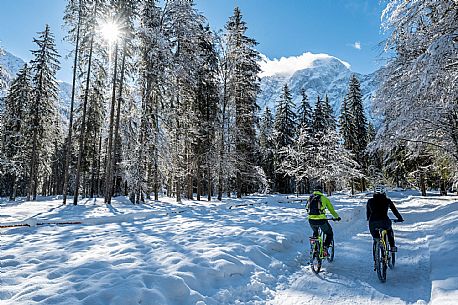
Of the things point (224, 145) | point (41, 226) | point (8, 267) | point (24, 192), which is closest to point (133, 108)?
point (224, 145)

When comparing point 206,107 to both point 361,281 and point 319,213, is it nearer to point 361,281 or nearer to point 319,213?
point 319,213

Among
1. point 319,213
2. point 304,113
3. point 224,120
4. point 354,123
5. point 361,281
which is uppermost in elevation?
point 304,113

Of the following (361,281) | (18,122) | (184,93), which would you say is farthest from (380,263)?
(18,122)

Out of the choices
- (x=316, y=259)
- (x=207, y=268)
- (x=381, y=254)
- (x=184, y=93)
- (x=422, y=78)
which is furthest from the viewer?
(x=184, y=93)

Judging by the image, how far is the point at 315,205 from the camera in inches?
296

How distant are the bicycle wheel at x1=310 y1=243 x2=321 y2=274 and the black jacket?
1430mm

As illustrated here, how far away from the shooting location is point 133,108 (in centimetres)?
2223

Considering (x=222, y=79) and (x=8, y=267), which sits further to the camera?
(x=222, y=79)

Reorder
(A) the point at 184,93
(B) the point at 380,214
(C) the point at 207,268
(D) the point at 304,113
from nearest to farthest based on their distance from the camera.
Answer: (C) the point at 207,268 → (B) the point at 380,214 → (A) the point at 184,93 → (D) the point at 304,113

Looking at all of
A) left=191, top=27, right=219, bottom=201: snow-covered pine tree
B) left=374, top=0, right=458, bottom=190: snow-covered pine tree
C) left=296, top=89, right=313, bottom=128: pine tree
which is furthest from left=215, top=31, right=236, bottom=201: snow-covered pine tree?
left=296, top=89, right=313, bottom=128: pine tree

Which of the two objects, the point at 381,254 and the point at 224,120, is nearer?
the point at 381,254

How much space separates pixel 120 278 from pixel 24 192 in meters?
74.0

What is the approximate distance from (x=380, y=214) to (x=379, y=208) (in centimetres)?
14

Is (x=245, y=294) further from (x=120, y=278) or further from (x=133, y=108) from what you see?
(x=133, y=108)
